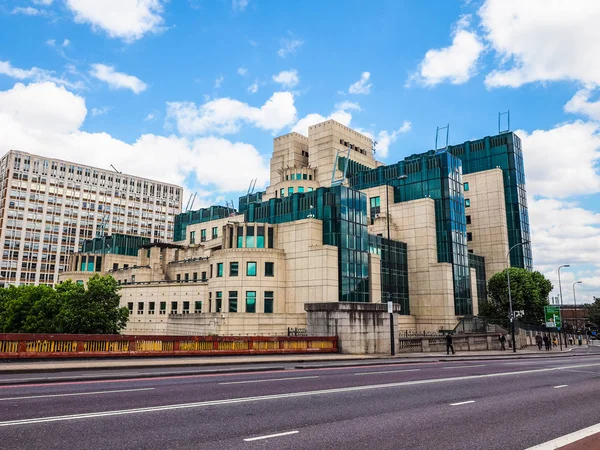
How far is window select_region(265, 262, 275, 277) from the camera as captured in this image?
59.0m

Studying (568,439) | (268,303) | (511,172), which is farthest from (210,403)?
(511,172)

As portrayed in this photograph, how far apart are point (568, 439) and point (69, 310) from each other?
204ft

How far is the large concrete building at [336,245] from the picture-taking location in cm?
5822

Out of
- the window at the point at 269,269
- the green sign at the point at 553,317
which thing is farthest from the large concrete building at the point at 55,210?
the green sign at the point at 553,317

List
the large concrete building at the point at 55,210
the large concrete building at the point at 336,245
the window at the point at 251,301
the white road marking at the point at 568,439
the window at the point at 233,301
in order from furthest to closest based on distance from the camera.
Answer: the large concrete building at the point at 55,210 → the large concrete building at the point at 336,245 → the window at the point at 233,301 → the window at the point at 251,301 → the white road marking at the point at 568,439

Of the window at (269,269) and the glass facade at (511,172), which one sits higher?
the glass facade at (511,172)

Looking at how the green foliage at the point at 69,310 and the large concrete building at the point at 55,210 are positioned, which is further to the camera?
the large concrete building at the point at 55,210

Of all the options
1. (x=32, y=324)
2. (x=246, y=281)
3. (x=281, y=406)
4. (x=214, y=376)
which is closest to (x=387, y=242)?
(x=246, y=281)

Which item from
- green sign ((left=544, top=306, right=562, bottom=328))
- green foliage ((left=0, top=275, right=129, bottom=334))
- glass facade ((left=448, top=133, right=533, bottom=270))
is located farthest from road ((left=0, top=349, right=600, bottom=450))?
glass facade ((left=448, top=133, right=533, bottom=270))

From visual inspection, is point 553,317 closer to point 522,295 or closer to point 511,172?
point 522,295

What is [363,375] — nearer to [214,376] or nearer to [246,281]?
[214,376]

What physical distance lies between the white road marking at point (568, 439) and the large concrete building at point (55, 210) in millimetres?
135984

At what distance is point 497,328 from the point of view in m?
62.3

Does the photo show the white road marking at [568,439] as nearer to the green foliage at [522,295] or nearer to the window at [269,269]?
the window at [269,269]
